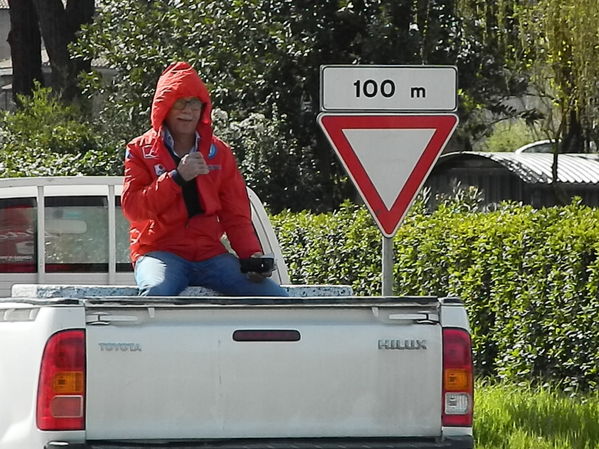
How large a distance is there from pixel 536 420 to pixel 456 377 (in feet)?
12.8

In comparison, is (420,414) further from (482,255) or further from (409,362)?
(482,255)

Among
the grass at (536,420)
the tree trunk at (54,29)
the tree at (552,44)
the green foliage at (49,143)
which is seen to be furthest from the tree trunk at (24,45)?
the grass at (536,420)

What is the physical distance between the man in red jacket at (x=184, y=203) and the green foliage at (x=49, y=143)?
12290 mm

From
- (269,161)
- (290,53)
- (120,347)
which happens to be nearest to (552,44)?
(290,53)

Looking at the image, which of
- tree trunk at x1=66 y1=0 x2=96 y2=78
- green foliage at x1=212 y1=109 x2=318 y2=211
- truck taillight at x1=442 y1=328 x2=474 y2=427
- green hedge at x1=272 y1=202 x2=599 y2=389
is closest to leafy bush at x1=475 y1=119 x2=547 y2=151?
tree trunk at x1=66 y1=0 x2=96 y2=78

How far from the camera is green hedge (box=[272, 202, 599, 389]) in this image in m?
10.8

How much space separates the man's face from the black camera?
2.22 feet

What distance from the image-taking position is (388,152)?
25.9 ft

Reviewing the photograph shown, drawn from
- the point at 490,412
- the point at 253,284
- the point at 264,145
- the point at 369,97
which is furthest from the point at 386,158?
the point at 264,145

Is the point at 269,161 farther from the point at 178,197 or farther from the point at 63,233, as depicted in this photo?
the point at 178,197

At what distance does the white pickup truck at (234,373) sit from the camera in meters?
5.62

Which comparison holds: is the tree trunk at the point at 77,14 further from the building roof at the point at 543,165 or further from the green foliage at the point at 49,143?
the building roof at the point at 543,165

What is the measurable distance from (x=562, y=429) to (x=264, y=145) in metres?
11.3

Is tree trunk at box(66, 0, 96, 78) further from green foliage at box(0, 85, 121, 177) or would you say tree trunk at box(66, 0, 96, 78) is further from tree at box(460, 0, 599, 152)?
tree at box(460, 0, 599, 152)
